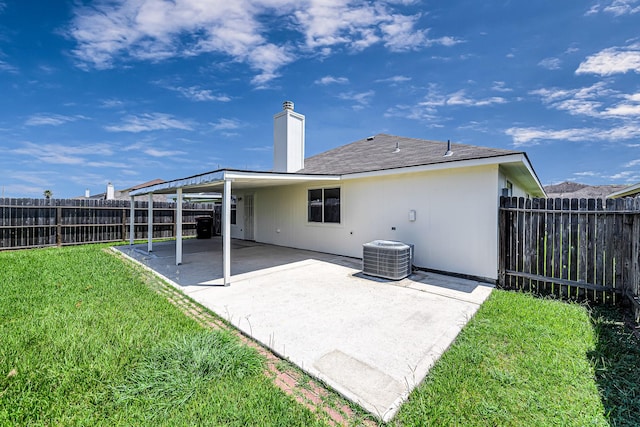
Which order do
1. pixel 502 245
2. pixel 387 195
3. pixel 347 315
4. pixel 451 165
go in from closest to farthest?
pixel 347 315, pixel 502 245, pixel 451 165, pixel 387 195

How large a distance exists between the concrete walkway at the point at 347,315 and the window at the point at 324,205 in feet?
6.50

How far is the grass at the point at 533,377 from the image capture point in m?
2.00

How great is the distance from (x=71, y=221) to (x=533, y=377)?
51.6ft

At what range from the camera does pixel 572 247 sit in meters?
4.79

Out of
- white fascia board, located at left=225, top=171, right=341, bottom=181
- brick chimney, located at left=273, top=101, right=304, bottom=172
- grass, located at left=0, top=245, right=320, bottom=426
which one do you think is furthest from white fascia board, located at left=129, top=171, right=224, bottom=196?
brick chimney, located at left=273, top=101, right=304, bottom=172

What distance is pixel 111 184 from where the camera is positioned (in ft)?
53.3

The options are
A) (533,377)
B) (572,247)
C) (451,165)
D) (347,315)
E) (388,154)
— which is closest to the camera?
(533,377)

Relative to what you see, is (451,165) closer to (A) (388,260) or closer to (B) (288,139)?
(A) (388,260)

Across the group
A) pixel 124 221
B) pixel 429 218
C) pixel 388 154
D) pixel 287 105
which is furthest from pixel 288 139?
pixel 124 221

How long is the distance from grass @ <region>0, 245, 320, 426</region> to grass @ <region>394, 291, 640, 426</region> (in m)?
1.14

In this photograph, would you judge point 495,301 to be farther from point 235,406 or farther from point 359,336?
point 235,406

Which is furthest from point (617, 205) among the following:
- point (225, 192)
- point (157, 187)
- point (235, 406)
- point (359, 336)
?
point (157, 187)

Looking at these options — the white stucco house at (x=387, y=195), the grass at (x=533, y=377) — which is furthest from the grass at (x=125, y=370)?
the white stucco house at (x=387, y=195)

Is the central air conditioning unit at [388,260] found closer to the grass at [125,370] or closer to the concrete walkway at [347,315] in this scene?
the concrete walkway at [347,315]
